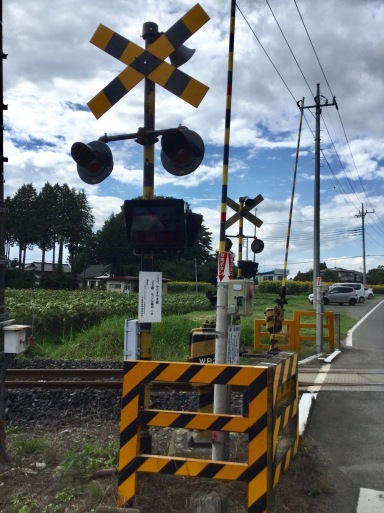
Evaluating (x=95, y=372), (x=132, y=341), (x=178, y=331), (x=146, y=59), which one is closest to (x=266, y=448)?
(x=132, y=341)

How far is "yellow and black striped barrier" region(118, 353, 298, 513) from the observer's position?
376 cm

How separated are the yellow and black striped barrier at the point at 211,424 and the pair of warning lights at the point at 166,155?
1792mm

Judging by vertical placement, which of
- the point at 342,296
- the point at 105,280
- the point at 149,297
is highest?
the point at 105,280

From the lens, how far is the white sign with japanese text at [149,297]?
14.7ft

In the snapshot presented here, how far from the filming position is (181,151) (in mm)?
4629

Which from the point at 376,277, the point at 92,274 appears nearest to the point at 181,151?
the point at 92,274

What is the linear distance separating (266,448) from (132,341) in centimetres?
148

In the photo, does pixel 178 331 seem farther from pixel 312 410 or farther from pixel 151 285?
pixel 151 285

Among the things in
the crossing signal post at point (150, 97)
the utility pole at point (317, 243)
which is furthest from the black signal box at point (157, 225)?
the utility pole at point (317, 243)

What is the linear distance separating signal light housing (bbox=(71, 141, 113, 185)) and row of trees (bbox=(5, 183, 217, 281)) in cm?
7831

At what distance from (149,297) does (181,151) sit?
132cm

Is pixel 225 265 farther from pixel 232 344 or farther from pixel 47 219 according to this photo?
pixel 47 219

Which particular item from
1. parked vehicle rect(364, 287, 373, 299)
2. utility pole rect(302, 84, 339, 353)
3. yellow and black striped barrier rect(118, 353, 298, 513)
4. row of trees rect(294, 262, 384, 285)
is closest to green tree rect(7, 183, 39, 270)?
row of trees rect(294, 262, 384, 285)

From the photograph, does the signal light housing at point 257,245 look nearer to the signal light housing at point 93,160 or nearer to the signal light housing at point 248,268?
the signal light housing at point 248,268
